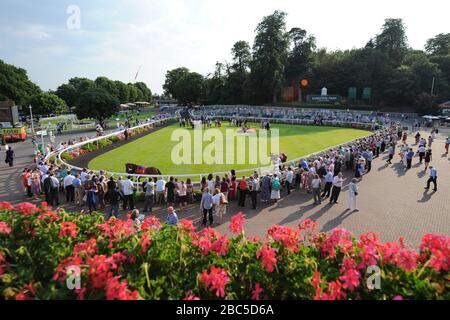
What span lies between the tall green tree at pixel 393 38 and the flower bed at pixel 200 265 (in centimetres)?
7094

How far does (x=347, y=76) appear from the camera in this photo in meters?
62.6

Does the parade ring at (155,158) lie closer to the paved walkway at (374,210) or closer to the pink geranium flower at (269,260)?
the paved walkway at (374,210)

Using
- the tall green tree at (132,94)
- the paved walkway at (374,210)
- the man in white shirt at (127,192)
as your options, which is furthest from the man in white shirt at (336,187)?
the tall green tree at (132,94)

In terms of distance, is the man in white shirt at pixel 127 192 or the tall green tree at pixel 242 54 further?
the tall green tree at pixel 242 54

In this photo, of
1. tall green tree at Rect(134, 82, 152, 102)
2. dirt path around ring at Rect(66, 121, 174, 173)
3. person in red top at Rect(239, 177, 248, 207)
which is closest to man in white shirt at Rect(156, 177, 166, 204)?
person in red top at Rect(239, 177, 248, 207)

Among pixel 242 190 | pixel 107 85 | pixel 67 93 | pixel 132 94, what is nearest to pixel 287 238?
pixel 242 190

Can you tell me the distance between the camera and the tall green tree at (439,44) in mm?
65000

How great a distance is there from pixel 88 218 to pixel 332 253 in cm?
408

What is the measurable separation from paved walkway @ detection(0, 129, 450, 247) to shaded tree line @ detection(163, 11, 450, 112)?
40598mm

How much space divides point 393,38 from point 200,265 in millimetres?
75458

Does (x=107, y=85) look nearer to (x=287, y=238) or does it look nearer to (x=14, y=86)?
(x=14, y=86)

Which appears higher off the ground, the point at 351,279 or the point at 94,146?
the point at 351,279

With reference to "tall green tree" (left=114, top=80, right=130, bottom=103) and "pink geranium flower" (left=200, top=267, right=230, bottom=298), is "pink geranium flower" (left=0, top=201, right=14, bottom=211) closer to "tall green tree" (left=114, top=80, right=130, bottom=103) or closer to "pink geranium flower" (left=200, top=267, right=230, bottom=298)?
"pink geranium flower" (left=200, top=267, right=230, bottom=298)

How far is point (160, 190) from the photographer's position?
12844 millimetres
